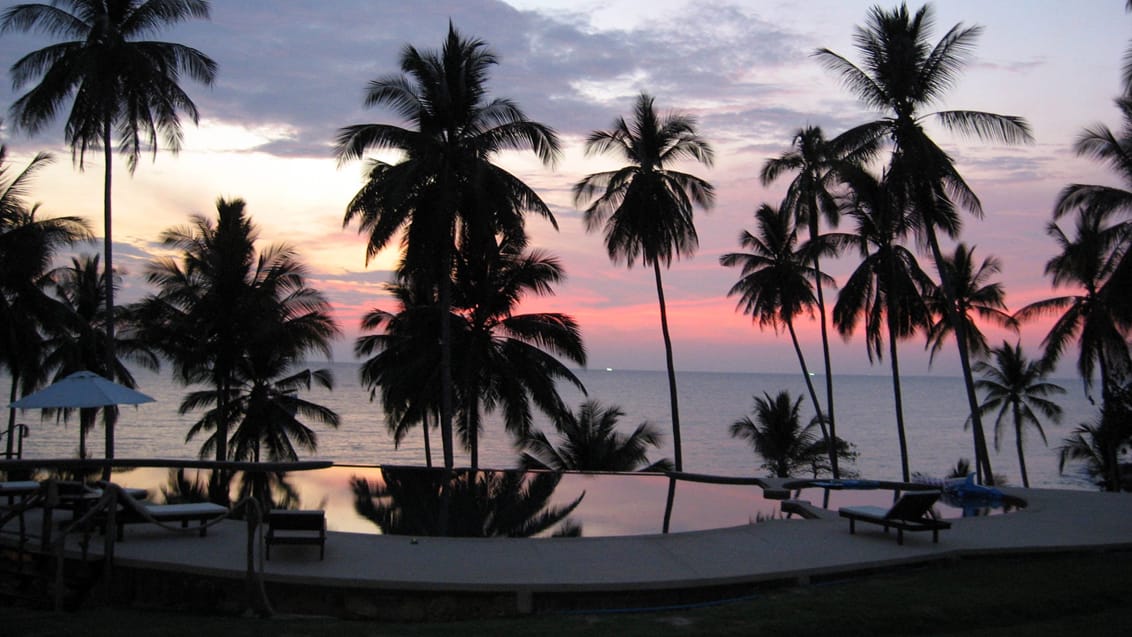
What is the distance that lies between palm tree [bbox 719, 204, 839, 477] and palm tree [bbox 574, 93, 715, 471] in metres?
7.31

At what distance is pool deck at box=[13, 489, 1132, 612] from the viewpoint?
800 cm

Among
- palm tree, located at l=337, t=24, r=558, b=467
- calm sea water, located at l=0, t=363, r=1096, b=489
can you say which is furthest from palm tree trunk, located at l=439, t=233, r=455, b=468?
calm sea water, located at l=0, t=363, r=1096, b=489

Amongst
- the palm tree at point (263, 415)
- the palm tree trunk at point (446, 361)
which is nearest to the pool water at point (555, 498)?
the palm tree trunk at point (446, 361)

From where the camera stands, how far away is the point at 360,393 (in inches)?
4875

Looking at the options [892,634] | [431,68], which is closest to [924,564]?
[892,634]

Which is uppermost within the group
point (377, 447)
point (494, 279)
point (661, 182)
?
point (661, 182)

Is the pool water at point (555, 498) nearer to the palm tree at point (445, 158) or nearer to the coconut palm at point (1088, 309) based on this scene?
the palm tree at point (445, 158)

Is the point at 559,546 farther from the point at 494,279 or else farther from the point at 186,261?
the point at 186,261

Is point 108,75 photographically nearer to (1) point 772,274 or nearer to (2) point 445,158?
(2) point 445,158

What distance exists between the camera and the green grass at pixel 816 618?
6723 millimetres

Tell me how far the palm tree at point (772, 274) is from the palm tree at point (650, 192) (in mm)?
7308

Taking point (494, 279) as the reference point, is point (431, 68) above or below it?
above

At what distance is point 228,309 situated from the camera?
2506 cm

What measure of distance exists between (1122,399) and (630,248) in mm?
13805
